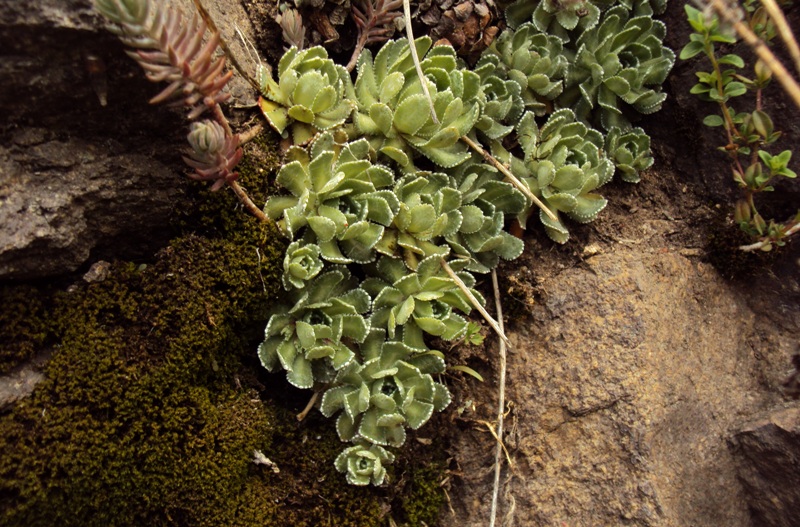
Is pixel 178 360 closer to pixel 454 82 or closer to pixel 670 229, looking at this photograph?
pixel 454 82

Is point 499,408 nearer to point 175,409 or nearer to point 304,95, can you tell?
point 175,409

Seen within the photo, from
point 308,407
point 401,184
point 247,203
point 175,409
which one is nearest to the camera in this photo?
point 175,409

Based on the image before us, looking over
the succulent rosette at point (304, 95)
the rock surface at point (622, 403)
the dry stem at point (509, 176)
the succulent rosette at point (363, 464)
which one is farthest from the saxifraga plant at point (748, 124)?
the succulent rosette at point (363, 464)

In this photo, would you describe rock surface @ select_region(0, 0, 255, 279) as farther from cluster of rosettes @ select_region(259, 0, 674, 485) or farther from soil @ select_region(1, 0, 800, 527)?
soil @ select_region(1, 0, 800, 527)

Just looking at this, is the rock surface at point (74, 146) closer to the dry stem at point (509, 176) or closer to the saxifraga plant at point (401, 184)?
the saxifraga plant at point (401, 184)

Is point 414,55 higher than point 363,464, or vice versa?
point 414,55

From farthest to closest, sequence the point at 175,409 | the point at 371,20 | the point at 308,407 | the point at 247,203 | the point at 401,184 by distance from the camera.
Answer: the point at 371,20 < the point at 401,184 < the point at 308,407 < the point at 247,203 < the point at 175,409

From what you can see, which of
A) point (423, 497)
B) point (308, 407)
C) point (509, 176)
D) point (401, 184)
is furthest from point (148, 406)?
point (509, 176)
